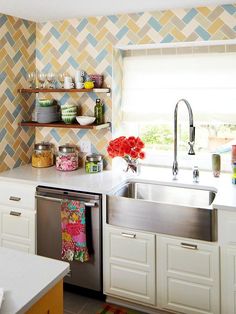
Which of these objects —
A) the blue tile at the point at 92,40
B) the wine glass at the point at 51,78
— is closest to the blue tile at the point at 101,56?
the blue tile at the point at 92,40

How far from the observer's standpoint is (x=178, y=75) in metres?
3.26

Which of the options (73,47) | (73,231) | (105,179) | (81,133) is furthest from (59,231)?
(73,47)

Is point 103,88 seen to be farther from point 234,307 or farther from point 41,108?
point 234,307

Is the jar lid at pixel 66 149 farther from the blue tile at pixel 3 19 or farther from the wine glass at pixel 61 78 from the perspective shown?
the blue tile at pixel 3 19

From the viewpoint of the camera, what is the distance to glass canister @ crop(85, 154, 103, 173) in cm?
322

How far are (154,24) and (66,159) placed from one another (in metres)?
1.42

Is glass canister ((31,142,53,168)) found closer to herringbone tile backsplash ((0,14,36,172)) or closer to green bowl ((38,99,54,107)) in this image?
herringbone tile backsplash ((0,14,36,172))

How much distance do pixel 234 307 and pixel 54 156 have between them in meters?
2.14

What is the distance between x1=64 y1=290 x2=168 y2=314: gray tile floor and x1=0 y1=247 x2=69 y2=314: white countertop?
1329mm

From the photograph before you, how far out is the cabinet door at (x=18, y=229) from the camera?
2.99 m

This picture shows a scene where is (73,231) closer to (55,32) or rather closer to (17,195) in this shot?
(17,195)

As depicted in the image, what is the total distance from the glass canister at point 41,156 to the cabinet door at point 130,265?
1.10m

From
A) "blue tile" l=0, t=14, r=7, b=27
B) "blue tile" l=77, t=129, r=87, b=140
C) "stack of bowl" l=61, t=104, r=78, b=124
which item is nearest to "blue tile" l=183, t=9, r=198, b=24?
"stack of bowl" l=61, t=104, r=78, b=124

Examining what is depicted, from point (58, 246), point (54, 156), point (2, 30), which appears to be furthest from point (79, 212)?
point (2, 30)
